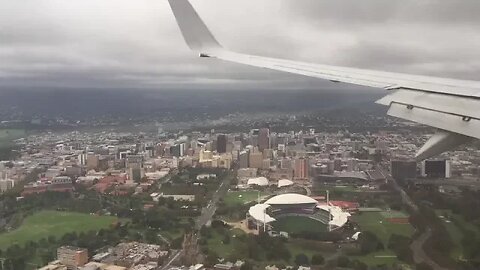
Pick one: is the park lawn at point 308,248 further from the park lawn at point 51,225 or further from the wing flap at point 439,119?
the wing flap at point 439,119

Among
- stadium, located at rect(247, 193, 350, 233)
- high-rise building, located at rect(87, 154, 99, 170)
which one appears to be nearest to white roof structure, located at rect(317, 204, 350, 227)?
stadium, located at rect(247, 193, 350, 233)

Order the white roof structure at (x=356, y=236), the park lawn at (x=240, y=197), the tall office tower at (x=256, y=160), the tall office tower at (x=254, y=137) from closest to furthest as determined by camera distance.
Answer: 1. the white roof structure at (x=356, y=236)
2. the park lawn at (x=240, y=197)
3. the tall office tower at (x=256, y=160)
4. the tall office tower at (x=254, y=137)

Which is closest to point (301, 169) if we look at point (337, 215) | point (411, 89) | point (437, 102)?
point (337, 215)

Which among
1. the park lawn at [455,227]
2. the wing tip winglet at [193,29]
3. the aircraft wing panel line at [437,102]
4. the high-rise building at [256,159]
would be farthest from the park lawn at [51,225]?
the aircraft wing panel line at [437,102]

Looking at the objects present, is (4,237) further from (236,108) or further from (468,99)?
(468,99)

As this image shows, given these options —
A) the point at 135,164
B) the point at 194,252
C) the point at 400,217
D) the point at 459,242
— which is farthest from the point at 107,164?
the point at 459,242

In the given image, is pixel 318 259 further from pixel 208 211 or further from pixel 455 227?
pixel 208 211

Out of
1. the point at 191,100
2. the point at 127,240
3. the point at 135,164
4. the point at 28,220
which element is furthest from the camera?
the point at 191,100
